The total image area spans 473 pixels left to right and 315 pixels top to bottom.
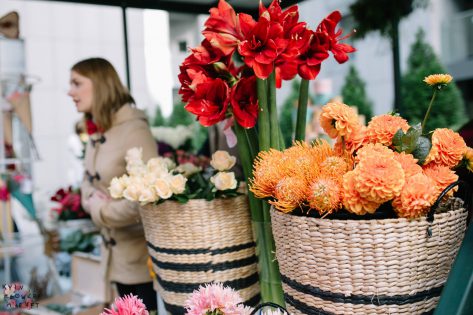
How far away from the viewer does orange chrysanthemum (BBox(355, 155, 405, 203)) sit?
0.61 metres

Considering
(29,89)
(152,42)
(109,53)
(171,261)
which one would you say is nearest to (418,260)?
(171,261)

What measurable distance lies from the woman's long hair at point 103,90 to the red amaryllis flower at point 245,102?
972 mm

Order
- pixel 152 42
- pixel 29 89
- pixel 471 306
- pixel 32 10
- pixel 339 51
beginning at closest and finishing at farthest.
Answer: pixel 471 306 < pixel 339 51 < pixel 29 89 < pixel 152 42 < pixel 32 10

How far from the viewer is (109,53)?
9.41 m

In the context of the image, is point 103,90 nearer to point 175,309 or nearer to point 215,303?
point 175,309

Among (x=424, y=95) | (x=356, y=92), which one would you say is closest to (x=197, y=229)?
(x=424, y=95)

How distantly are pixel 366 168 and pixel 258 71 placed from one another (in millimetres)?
287

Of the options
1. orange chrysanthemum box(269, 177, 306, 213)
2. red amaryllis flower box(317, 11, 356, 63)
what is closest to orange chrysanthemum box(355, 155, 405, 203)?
orange chrysanthemum box(269, 177, 306, 213)

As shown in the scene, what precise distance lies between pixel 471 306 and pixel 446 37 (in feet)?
34.2

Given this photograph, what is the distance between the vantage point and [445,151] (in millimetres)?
712

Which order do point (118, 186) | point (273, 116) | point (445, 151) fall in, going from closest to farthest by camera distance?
point (445, 151) → point (273, 116) → point (118, 186)

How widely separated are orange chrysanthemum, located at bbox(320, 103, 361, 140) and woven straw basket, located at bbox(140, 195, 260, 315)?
0.33 metres

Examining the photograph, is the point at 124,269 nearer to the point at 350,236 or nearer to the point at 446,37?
the point at 350,236

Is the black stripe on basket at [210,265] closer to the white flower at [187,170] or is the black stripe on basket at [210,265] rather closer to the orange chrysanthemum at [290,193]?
the white flower at [187,170]
